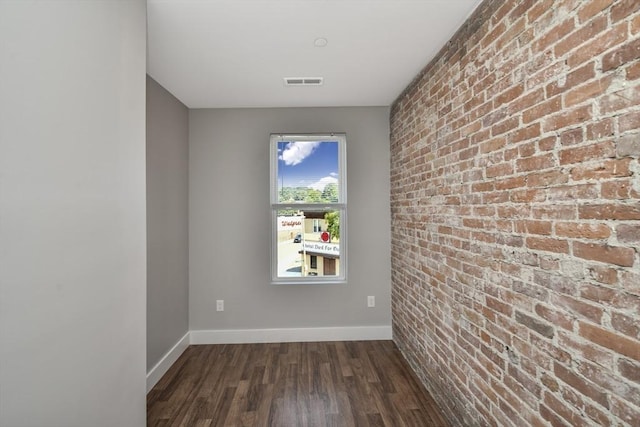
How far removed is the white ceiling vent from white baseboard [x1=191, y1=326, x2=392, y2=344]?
2.56 m

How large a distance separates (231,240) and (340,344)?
166 centimetres

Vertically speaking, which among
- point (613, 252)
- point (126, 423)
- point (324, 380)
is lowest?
point (324, 380)

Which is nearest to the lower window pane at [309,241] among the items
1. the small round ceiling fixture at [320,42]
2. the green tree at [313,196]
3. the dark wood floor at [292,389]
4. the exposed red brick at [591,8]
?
the green tree at [313,196]

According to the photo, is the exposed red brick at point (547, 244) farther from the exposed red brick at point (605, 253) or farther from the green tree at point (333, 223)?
the green tree at point (333, 223)

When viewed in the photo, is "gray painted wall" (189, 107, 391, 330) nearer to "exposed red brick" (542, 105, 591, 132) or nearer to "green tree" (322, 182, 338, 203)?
"green tree" (322, 182, 338, 203)

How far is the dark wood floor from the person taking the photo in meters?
2.18

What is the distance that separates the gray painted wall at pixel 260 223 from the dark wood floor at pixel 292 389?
0.36m

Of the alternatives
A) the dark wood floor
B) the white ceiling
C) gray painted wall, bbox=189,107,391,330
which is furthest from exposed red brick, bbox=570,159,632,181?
gray painted wall, bbox=189,107,391,330

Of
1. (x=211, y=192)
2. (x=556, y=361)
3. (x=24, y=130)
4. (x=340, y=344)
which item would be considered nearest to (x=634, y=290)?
(x=556, y=361)

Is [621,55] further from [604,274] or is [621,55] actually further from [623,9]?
[604,274]

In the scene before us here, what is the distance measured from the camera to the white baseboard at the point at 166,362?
2.56m

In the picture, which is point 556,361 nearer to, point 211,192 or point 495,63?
point 495,63

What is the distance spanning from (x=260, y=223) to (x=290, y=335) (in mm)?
1294

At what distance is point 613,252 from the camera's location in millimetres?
1005
